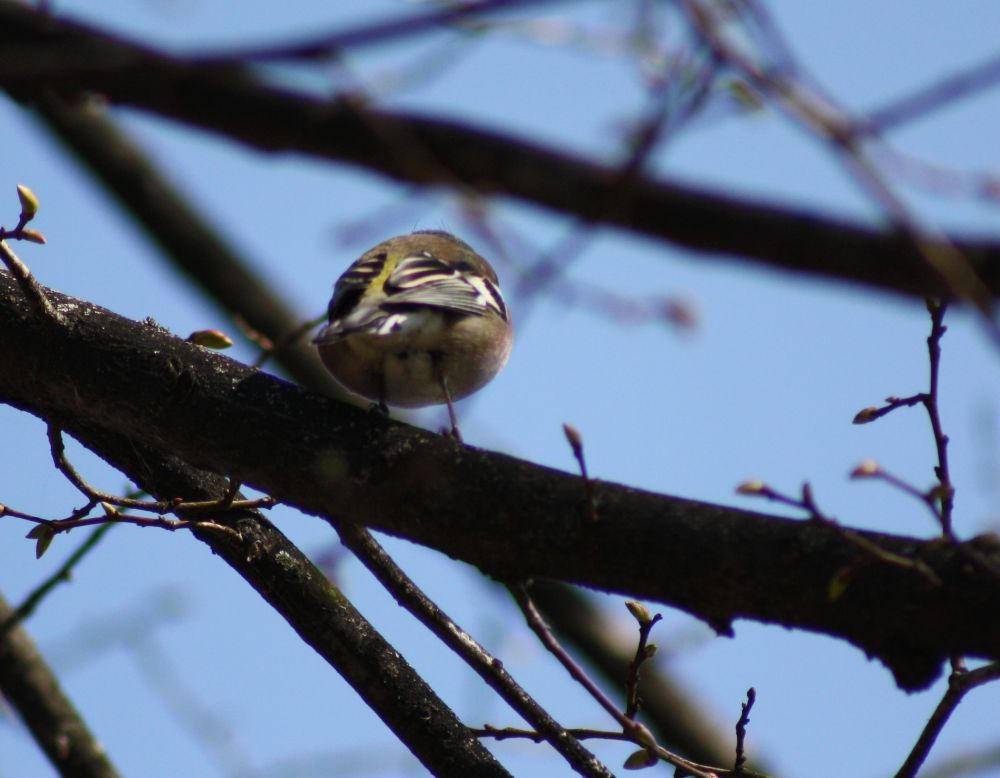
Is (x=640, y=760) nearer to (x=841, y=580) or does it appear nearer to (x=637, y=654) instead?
(x=637, y=654)

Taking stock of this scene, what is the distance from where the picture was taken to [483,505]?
285cm

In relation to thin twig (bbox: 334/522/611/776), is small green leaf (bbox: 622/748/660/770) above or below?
below

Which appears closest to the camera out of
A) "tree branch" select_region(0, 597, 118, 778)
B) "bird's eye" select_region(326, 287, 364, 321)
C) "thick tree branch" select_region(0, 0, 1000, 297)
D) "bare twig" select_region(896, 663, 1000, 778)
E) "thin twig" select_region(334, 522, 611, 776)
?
"thick tree branch" select_region(0, 0, 1000, 297)

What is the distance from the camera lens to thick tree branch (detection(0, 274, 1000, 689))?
2.55m

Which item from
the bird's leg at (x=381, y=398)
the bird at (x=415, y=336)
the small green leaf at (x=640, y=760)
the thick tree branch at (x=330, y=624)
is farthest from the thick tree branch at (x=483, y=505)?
the bird's leg at (x=381, y=398)

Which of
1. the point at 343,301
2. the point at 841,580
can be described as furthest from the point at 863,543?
the point at 343,301

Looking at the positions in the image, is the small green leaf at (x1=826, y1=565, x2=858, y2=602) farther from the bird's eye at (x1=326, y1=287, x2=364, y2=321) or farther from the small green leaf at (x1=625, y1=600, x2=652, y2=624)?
the bird's eye at (x1=326, y1=287, x2=364, y2=321)

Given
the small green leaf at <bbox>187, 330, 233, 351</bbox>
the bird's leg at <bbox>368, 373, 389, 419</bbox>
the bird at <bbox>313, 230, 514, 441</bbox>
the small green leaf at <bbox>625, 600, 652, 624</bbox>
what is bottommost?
the small green leaf at <bbox>625, 600, 652, 624</bbox>

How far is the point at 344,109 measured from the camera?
69.6 inches

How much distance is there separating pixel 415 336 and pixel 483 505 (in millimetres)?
1732

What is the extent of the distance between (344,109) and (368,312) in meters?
2.43

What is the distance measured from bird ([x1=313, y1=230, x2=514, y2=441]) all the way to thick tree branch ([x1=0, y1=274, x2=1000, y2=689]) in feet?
3.29

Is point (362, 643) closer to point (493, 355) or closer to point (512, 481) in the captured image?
point (512, 481)

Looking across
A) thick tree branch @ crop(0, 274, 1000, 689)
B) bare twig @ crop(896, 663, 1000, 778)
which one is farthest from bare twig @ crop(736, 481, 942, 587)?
bare twig @ crop(896, 663, 1000, 778)
